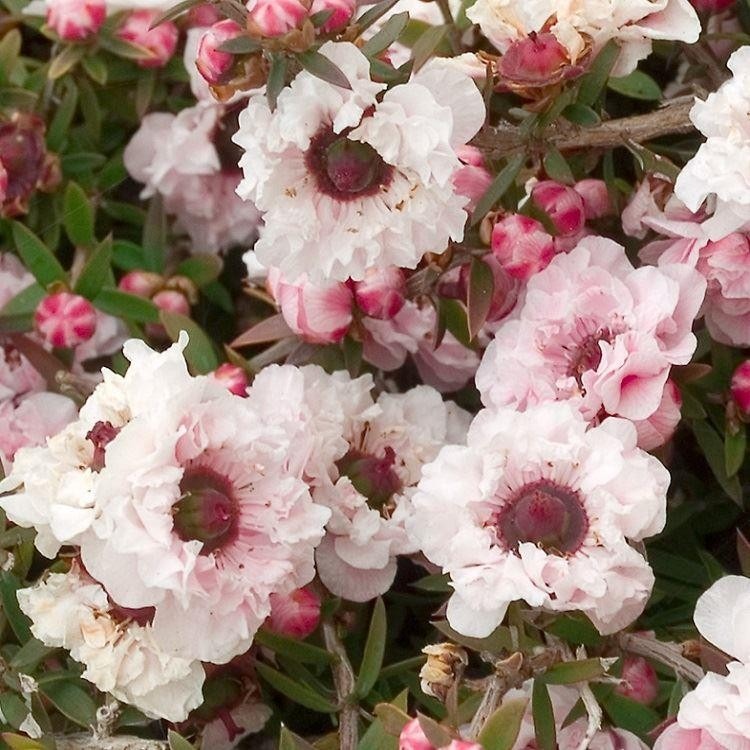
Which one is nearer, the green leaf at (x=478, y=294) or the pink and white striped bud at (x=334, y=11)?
the pink and white striped bud at (x=334, y=11)

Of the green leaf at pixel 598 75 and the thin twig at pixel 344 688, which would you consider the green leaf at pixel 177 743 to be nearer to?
the thin twig at pixel 344 688

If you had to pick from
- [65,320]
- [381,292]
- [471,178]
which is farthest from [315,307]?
[65,320]

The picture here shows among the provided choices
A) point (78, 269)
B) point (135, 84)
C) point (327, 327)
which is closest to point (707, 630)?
point (327, 327)

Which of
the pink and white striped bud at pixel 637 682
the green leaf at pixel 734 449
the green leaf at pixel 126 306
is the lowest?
the pink and white striped bud at pixel 637 682

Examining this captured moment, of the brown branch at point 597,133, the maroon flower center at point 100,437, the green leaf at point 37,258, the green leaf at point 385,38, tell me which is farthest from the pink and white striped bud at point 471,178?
the green leaf at point 37,258

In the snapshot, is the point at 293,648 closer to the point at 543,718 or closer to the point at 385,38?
the point at 543,718

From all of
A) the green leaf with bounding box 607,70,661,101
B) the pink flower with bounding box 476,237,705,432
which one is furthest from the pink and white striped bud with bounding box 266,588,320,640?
the green leaf with bounding box 607,70,661,101
